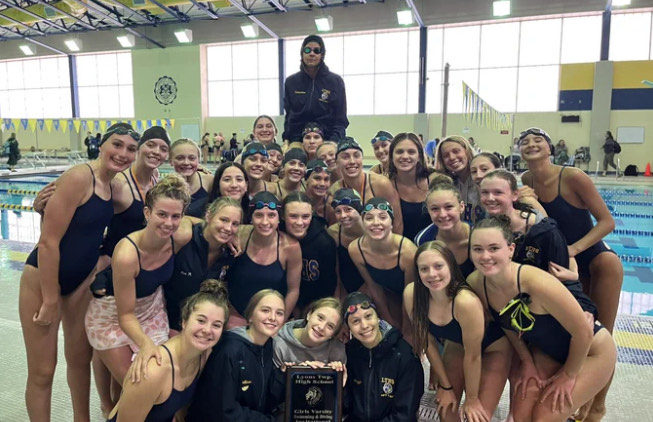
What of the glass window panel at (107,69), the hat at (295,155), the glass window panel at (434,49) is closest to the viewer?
the hat at (295,155)

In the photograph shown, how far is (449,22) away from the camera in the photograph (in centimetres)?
2203

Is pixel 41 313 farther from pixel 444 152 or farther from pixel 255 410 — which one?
pixel 444 152

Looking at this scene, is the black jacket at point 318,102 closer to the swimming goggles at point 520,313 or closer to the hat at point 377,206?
the hat at point 377,206

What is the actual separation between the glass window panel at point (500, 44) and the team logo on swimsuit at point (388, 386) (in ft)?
73.8

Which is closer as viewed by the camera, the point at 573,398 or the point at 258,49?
the point at 573,398

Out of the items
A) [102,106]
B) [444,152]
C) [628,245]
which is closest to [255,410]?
[444,152]

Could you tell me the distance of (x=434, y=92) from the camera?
2334cm

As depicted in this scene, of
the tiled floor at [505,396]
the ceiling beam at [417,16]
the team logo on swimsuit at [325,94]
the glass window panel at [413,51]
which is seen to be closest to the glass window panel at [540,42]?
the ceiling beam at [417,16]

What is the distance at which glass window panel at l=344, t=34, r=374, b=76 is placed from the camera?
24.5 meters

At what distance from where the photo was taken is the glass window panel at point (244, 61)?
86.8 feet

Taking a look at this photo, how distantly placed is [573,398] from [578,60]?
2228cm

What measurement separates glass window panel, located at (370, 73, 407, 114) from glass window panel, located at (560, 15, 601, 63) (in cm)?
738

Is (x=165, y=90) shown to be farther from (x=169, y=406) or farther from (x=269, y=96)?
(x=169, y=406)

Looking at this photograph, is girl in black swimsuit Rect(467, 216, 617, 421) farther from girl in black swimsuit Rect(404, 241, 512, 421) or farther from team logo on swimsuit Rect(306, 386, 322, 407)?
team logo on swimsuit Rect(306, 386, 322, 407)
